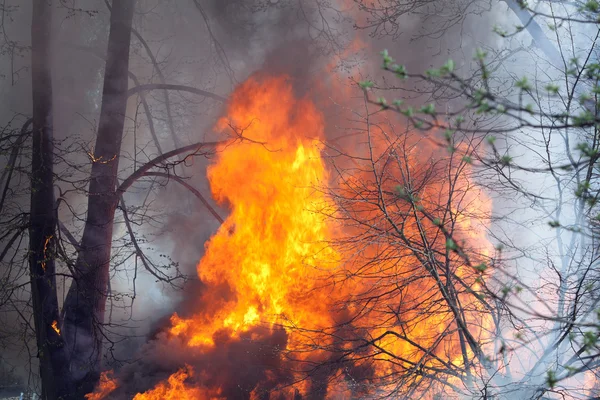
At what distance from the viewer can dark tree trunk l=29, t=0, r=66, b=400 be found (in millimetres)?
8227

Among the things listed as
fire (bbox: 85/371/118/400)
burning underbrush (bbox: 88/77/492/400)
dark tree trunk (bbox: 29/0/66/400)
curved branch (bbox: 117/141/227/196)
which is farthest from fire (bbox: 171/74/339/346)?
dark tree trunk (bbox: 29/0/66/400)

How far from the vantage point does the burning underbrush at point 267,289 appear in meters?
8.20

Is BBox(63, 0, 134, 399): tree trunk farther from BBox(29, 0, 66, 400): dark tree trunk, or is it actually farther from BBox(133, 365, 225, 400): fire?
BBox(133, 365, 225, 400): fire

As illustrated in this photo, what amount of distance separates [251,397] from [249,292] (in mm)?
2027

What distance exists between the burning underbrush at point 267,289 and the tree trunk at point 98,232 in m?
0.58

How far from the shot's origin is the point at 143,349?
9.37 m

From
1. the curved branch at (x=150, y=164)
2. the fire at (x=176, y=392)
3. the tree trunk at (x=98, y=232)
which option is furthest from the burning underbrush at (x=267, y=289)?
the curved branch at (x=150, y=164)

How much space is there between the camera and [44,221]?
326 inches

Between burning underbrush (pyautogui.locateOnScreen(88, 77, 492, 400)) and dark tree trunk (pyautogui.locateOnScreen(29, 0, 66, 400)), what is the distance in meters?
0.82

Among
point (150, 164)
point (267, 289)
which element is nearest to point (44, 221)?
point (150, 164)

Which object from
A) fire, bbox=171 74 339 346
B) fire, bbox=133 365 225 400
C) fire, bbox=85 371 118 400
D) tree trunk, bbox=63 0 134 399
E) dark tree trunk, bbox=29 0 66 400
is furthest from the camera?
fire, bbox=171 74 339 346

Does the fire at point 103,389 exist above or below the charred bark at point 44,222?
below

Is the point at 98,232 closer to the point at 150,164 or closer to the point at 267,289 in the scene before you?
the point at 150,164

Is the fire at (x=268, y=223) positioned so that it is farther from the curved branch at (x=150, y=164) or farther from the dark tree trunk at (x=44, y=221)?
the dark tree trunk at (x=44, y=221)
